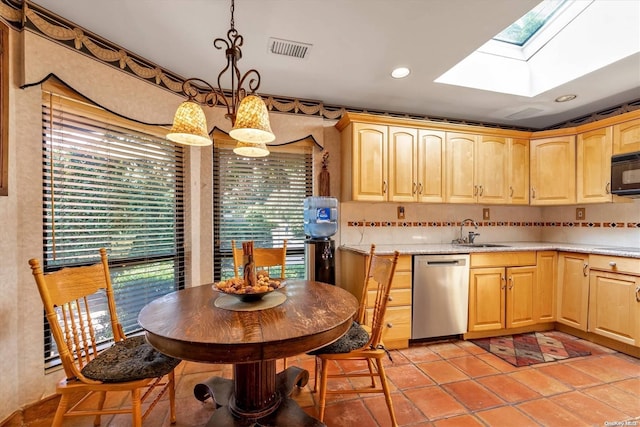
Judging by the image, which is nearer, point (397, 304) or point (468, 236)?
point (397, 304)

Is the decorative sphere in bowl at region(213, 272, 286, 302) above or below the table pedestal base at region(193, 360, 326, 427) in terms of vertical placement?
→ above

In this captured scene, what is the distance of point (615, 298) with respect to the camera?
8.43 feet

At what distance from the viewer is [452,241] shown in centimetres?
343

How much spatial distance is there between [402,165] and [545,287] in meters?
2.00

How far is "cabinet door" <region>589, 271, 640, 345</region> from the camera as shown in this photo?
2.44m

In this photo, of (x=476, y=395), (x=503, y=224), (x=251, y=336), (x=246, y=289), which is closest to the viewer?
(x=251, y=336)

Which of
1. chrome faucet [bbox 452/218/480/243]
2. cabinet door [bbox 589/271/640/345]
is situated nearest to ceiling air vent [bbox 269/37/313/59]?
chrome faucet [bbox 452/218/480/243]

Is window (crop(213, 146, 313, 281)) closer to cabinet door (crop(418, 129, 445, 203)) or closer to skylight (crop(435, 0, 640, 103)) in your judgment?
cabinet door (crop(418, 129, 445, 203))

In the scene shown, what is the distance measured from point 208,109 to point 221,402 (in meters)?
2.53

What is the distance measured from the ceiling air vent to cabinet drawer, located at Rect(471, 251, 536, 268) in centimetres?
239

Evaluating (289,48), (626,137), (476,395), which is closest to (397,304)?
(476,395)

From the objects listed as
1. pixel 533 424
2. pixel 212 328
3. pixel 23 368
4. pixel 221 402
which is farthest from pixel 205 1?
pixel 533 424

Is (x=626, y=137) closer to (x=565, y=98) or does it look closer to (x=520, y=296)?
(x=565, y=98)

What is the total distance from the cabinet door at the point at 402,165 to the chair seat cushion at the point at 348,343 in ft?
5.21
